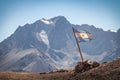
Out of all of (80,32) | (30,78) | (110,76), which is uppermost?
(80,32)

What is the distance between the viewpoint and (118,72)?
87.9ft

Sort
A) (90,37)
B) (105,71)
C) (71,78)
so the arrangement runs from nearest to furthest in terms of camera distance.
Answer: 1. (105,71)
2. (71,78)
3. (90,37)

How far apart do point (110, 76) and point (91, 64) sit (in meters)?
9.00

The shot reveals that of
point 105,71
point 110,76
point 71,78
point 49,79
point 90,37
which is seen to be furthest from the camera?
point 90,37

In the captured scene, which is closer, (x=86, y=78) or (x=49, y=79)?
(x=86, y=78)

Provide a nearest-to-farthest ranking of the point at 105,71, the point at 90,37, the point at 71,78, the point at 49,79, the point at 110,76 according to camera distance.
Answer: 1. the point at 110,76
2. the point at 105,71
3. the point at 71,78
4. the point at 49,79
5. the point at 90,37

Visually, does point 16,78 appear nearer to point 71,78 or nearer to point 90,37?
point 71,78

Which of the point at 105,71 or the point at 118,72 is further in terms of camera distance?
the point at 105,71

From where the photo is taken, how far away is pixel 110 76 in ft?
87.7

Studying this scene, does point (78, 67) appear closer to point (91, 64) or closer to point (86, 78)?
point (91, 64)

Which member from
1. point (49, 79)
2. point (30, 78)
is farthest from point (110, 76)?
point (30, 78)

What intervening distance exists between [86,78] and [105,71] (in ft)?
8.24

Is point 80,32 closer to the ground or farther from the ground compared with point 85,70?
farther from the ground

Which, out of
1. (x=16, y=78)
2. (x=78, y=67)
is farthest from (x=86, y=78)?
(x=16, y=78)
